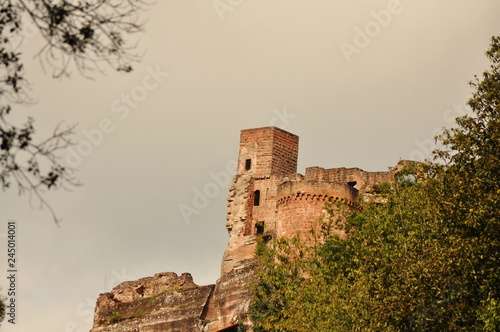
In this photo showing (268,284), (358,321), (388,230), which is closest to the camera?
(358,321)

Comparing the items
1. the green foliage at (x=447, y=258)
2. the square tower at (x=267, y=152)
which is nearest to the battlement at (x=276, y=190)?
the square tower at (x=267, y=152)

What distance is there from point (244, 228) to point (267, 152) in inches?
177

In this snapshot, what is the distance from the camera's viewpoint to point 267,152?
168ft

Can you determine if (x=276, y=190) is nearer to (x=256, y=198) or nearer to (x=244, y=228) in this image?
(x=256, y=198)

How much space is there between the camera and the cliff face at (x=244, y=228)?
43319 mm

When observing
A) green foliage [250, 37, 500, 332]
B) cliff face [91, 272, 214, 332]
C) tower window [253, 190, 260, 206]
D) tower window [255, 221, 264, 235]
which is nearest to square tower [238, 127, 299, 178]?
tower window [253, 190, 260, 206]

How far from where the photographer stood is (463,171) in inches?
976

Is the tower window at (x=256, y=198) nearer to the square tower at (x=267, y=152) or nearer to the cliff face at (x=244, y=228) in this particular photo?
the cliff face at (x=244, y=228)

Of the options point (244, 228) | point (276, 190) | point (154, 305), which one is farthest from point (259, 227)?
point (154, 305)

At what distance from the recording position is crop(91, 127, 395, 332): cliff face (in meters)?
43.3

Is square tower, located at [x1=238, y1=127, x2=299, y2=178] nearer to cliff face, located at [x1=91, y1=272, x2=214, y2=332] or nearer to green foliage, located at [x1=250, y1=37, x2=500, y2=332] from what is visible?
cliff face, located at [x1=91, y1=272, x2=214, y2=332]

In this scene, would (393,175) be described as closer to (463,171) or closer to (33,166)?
(463,171)

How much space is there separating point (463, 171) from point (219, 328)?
1934 cm

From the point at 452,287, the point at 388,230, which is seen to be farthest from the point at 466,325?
the point at 388,230
